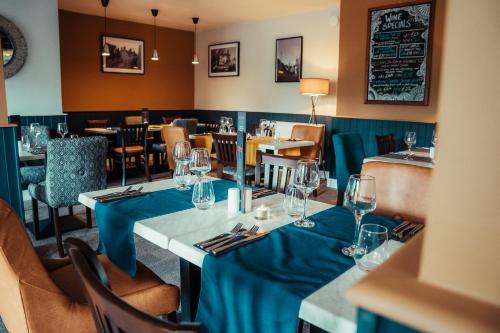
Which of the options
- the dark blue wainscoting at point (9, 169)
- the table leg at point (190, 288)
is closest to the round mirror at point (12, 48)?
the dark blue wainscoting at point (9, 169)

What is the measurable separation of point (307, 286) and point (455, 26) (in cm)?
76

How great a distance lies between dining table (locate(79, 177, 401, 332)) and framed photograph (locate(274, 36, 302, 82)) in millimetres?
5486

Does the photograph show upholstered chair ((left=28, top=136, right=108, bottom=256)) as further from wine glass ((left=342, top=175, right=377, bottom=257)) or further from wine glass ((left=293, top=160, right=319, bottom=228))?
wine glass ((left=342, top=175, right=377, bottom=257))

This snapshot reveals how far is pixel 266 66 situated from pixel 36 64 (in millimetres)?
3999

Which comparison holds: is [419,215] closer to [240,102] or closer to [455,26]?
→ [455,26]

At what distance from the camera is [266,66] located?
7625mm

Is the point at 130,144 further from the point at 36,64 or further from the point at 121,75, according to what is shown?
the point at 121,75

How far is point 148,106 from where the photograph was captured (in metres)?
8.36

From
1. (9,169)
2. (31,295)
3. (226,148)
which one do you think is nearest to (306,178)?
(31,295)

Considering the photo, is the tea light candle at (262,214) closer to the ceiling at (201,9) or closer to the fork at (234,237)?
the fork at (234,237)

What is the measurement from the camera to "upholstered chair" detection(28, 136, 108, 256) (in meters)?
3.04

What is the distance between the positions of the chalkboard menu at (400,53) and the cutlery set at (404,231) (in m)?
4.19

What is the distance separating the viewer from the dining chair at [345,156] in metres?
3.51

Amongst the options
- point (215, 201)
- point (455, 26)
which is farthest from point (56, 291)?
point (455, 26)
